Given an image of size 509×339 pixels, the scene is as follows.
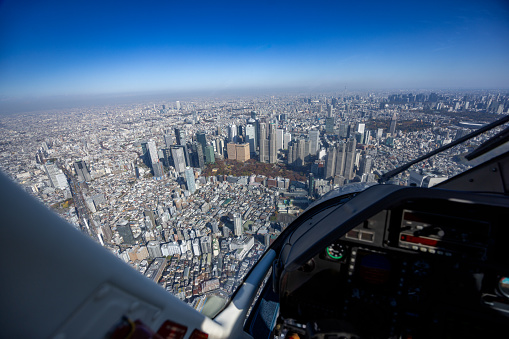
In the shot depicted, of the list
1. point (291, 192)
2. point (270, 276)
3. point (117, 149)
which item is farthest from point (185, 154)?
point (270, 276)

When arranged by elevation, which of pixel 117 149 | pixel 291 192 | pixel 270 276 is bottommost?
pixel 291 192

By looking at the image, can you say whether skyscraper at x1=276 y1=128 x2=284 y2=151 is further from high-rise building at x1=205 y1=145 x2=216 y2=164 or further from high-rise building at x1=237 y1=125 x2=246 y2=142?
high-rise building at x1=205 y1=145 x2=216 y2=164

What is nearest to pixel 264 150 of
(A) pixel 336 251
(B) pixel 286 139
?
(B) pixel 286 139

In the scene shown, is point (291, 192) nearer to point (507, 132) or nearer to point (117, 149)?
point (507, 132)

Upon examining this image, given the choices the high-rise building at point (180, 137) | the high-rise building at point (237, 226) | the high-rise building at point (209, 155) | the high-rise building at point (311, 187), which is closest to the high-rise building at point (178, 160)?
the high-rise building at point (209, 155)

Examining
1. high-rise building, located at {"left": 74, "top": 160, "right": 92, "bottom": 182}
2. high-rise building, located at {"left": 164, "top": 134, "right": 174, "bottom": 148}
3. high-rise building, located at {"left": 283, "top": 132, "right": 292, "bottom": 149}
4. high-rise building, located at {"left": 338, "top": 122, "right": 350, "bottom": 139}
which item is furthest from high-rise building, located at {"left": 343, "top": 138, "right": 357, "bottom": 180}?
high-rise building, located at {"left": 164, "top": 134, "right": 174, "bottom": 148}

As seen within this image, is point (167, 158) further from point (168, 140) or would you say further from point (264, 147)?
point (264, 147)

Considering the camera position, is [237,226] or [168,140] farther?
[168,140]
